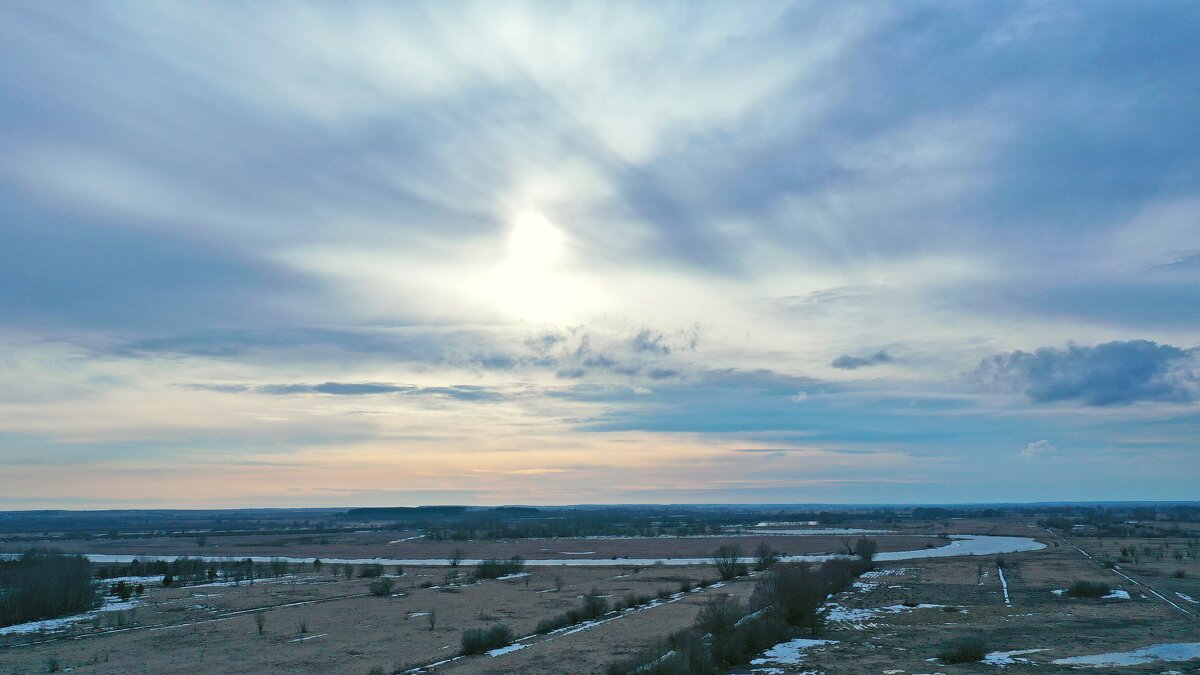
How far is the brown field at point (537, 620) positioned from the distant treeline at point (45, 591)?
9.68 feet

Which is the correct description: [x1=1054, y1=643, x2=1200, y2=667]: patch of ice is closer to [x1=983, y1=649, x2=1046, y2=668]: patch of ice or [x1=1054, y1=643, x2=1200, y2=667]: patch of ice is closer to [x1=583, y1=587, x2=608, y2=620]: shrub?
[x1=983, y1=649, x2=1046, y2=668]: patch of ice

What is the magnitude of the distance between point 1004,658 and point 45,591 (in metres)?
41.8


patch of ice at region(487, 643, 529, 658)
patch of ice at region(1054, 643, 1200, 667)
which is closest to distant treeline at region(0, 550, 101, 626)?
patch of ice at region(487, 643, 529, 658)

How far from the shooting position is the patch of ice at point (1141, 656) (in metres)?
24.4

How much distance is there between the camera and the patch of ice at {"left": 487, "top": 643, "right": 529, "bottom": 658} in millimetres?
28531

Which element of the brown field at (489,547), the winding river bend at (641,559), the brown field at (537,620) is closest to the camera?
the brown field at (537,620)

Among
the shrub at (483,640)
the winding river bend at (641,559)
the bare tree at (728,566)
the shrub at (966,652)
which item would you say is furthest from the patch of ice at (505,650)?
the winding river bend at (641,559)

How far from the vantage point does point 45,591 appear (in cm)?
4034

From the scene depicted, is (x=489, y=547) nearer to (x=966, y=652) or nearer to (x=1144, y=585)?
(x=1144, y=585)

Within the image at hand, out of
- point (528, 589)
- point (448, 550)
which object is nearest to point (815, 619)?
point (528, 589)

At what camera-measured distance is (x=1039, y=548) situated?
83.5 meters

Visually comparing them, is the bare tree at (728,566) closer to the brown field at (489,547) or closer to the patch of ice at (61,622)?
the brown field at (489,547)

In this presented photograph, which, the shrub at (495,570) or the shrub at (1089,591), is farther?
the shrub at (495,570)

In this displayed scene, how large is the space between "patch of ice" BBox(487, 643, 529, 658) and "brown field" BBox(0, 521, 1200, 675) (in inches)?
14.0
